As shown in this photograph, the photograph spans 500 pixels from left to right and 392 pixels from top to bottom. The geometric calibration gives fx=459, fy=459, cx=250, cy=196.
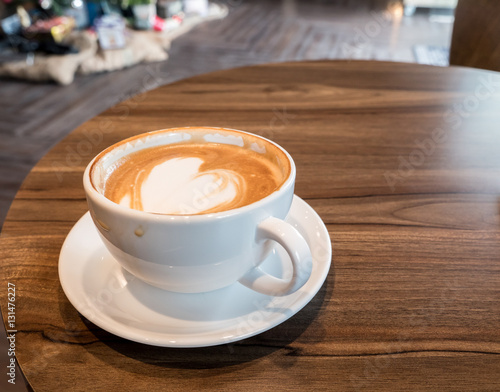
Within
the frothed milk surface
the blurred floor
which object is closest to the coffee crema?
the frothed milk surface

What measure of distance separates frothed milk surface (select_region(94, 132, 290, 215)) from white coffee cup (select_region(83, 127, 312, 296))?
23 mm

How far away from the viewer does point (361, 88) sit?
654 millimetres

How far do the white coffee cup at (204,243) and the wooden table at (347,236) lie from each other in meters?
0.04

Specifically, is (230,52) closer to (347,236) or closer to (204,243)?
(347,236)

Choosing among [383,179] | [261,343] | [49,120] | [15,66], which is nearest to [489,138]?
Result: [383,179]

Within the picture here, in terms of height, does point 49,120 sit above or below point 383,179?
below

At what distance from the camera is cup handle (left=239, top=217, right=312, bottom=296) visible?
27 centimetres

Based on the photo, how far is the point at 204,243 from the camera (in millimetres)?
279

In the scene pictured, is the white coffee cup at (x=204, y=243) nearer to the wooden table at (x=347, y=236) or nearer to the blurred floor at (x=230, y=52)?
the wooden table at (x=347, y=236)

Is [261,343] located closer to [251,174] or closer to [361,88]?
[251,174]

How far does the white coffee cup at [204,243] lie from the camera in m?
0.27

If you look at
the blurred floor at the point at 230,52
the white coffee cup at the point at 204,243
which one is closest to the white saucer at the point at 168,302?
the white coffee cup at the point at 204,243

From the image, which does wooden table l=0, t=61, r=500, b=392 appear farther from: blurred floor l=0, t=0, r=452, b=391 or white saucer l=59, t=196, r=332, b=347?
blurred floor l=0, t=0, r=452, b=391

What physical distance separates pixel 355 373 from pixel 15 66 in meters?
2.25
